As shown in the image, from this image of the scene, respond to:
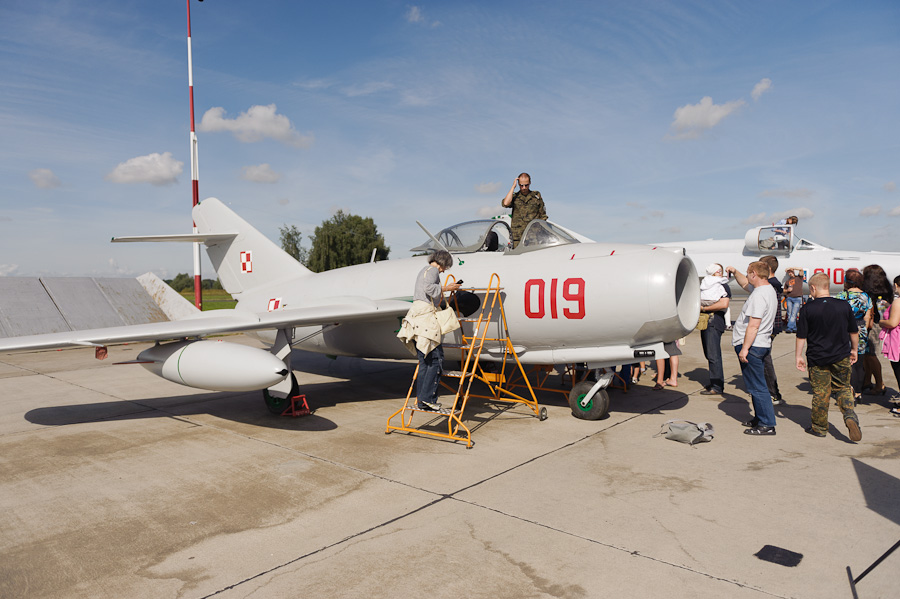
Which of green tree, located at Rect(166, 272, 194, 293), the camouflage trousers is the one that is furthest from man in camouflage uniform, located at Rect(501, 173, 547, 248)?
green tree, located at Rect(166, 272, 194, 293)

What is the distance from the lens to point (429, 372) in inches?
244

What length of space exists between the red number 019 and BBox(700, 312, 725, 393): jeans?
3.15 metres

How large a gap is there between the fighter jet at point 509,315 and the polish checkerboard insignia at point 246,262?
8.07ft

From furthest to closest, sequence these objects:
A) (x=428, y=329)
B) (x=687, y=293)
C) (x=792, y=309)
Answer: (x=792, y=309), (x=687, y=293), (x=428, y=329)

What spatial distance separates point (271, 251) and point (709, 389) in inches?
306

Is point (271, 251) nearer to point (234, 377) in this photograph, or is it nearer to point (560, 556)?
point (234, 377)

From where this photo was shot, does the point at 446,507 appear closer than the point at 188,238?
Yes

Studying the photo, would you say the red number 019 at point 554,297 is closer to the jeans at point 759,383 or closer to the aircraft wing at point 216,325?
the aircraft wing at point 216,325

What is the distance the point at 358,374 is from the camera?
10625 millimetres

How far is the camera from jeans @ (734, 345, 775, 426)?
5.68 meters

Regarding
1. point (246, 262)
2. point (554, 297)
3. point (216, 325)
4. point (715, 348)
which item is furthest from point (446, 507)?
point (246, 262)

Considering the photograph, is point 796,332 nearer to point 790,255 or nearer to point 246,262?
point 246,262

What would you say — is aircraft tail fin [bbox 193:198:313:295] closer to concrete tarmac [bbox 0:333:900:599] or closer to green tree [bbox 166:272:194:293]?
concrete tarmac [bbox 0:333:900:599]

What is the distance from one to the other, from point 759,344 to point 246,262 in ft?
27.3
